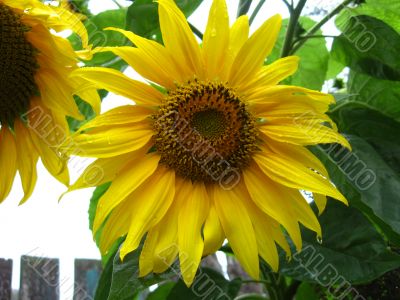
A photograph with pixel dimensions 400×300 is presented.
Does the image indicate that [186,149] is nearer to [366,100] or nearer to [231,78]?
[231,78]

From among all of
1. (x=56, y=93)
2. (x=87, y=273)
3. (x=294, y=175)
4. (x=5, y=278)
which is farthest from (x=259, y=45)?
(x=87, y=273)

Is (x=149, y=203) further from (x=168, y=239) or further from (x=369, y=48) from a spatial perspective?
(x=369, y=48)

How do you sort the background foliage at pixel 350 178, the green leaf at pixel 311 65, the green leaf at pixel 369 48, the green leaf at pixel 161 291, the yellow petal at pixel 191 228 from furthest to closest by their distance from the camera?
the green leaf at pixel 311 65 → the green leaf at pixel 161 291 → the green leaf at pixel 369 48 → the background foliage at pixel 350 178 → the yellow petal at pixel 191 228

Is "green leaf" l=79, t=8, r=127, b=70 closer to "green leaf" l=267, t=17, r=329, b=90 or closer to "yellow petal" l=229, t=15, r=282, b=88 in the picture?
"yellow petal" l=229, t=15, r=282, b=88

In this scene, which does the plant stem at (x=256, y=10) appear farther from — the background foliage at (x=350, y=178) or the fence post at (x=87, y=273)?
the fence post at (x=87, y=273)

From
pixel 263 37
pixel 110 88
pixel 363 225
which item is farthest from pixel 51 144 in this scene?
pixel 363 225

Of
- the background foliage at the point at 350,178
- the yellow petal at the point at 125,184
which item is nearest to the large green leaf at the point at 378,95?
the background foliage at the point at 350,178
